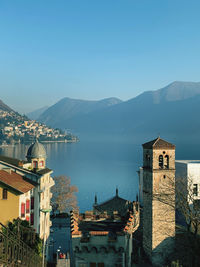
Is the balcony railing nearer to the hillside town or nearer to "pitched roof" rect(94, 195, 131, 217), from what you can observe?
the hillside town

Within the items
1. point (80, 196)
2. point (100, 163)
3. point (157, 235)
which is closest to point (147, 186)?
point (157, 235)

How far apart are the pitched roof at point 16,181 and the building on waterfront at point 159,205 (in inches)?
482

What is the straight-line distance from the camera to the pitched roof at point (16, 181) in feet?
86.0

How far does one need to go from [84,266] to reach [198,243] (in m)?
11.1

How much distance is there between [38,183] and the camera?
101 feet

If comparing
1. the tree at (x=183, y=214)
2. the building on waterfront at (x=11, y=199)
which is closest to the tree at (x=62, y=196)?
Result: the tree at (x=183, y=214)

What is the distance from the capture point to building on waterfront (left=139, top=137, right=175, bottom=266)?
31125 millimetres

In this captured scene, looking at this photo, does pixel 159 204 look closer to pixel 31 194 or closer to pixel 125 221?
pixel 125 221

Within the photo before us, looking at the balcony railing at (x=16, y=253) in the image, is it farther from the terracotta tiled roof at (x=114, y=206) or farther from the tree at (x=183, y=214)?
the terracotta tiled roof at (x=114, y=206)

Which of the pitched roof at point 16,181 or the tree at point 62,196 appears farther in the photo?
the tree at point 62,196

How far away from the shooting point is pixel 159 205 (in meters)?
31.3

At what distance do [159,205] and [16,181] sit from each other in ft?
47.8

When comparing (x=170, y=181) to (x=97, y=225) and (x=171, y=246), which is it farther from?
(x=97, y=225)

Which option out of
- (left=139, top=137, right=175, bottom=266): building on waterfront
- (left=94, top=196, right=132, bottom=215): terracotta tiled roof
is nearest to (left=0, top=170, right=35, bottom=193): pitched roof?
(left=139, top=137, right=175, bottom=266): building on waterfront
